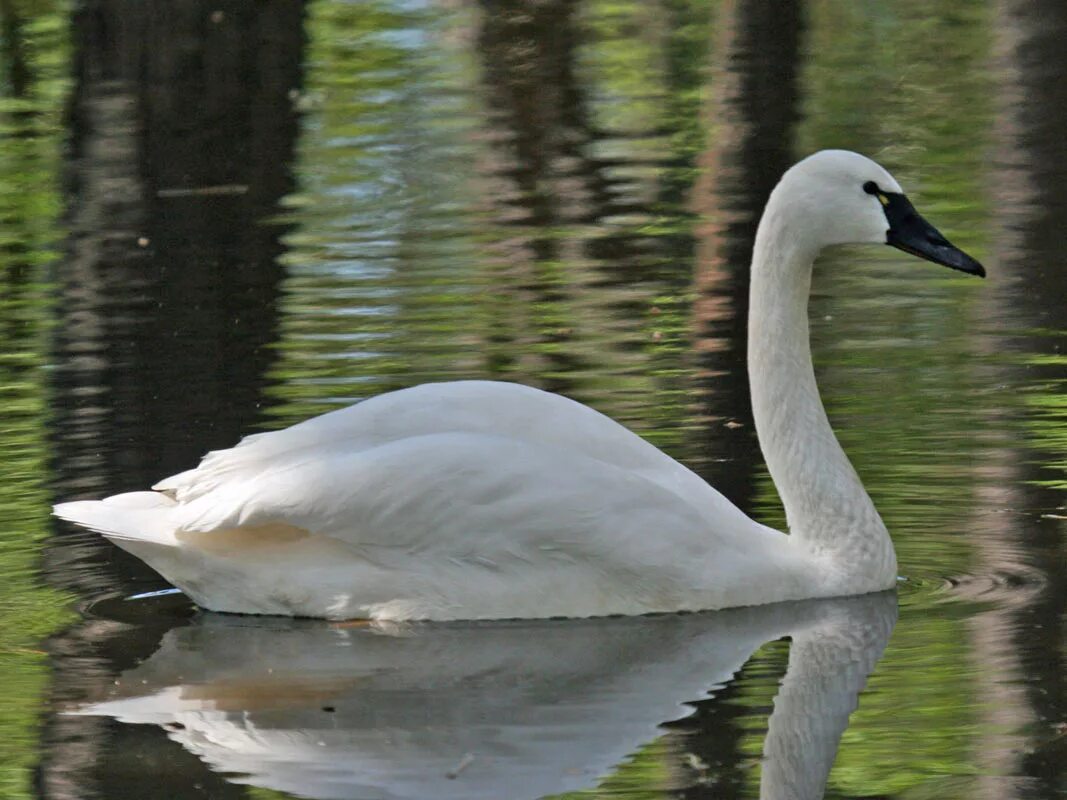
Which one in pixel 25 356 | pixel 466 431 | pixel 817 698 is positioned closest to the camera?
pixel 817 698

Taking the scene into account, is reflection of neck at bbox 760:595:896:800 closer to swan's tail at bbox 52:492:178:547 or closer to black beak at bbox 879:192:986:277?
black beak at bbox 879:192:986:277

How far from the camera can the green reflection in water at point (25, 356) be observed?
7035 millimetres

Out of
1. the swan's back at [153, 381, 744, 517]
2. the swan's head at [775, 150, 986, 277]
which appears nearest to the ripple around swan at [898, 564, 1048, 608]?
the swan's back at [153, 381, 744, 517]

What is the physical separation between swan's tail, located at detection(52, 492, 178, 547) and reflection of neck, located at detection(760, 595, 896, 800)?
2.03 m

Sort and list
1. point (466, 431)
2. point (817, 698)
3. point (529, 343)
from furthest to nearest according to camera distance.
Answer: point (529, 343) < point (466, 431) < point (817, 698)

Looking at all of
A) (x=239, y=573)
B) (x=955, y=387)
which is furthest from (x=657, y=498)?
(x=955, y=387)

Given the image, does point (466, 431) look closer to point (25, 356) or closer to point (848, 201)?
point (848, 201)

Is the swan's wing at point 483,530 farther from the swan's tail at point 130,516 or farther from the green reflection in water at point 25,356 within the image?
the green reflection in water at point 25,356

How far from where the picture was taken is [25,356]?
1191 centimetres

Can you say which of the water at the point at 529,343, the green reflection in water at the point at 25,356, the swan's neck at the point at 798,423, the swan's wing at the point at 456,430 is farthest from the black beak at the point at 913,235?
the green reflection in water at the point at 25,356

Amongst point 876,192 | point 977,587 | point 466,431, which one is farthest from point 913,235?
point 466,431

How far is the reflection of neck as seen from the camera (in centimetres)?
605

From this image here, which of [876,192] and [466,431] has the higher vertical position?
[876,192]

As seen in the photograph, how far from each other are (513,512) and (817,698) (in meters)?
1.24
